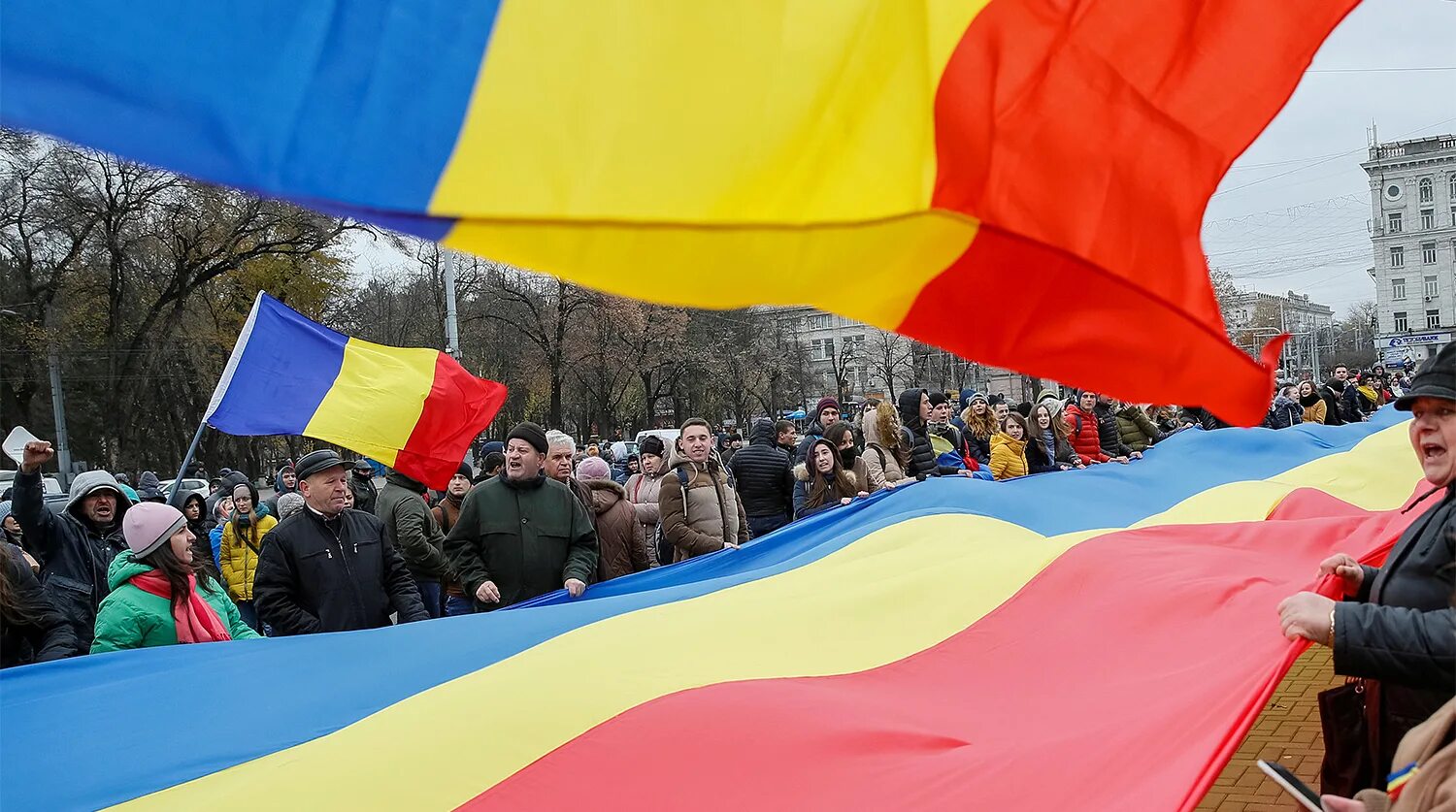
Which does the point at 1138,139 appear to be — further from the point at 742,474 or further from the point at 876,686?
the point at 742,474

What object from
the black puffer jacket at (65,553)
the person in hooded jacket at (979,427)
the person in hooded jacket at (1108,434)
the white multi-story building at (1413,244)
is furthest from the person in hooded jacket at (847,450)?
the white multi-story building at (1413,244)

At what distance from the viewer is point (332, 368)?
26.2ft

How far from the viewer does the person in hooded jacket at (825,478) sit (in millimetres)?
8227

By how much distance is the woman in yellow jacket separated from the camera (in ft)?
29.7

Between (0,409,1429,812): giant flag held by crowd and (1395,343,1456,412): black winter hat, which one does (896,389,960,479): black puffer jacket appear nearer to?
(0,409,1429,812): giant flag held by crowd

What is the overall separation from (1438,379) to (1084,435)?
8.63 metres

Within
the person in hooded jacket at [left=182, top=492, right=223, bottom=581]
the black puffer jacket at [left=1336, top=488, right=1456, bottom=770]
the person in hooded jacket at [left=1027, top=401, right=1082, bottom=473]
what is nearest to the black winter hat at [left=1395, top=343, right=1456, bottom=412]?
the black puffer jacket at [left=1336, top=488, right=1456, bottom=770]

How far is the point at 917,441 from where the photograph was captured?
972 centimetres

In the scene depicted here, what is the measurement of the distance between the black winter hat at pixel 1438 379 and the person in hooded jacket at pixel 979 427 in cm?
762

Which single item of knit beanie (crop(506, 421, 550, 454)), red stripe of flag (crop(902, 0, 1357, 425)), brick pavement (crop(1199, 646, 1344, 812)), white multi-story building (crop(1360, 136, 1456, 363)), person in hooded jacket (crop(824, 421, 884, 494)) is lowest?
brick pavement (crop(1199, 646, 1344, 812))

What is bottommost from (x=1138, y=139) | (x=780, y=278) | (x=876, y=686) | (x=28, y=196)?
(x=876, y=686)

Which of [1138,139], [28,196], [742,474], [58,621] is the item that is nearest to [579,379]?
[28,196]

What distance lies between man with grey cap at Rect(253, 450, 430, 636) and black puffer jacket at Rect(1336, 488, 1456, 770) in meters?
4.13

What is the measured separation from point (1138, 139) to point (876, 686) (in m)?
2.20
